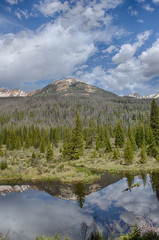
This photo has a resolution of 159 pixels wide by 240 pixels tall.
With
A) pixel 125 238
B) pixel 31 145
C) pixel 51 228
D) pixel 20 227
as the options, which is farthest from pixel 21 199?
pixel 31 145

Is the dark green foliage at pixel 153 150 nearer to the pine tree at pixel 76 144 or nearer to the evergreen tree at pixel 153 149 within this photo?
the evergreen tree at pixel 153 149

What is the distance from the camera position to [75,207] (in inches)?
651

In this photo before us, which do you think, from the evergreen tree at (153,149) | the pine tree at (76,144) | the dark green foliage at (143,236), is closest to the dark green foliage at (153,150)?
the evergreen tree at (153,149)

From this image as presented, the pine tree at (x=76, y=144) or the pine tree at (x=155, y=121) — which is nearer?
the pine tree at (x=76, y=144)

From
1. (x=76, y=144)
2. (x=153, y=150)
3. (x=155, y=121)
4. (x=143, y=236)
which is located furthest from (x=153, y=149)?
(x=143, y=236)

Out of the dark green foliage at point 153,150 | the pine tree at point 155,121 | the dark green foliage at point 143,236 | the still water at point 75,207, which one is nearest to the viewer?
the dark green foliage at point 143,236

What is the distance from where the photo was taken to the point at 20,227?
43.8ft

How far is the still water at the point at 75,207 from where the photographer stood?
41.7 ft

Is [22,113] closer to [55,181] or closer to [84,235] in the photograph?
[55,181]

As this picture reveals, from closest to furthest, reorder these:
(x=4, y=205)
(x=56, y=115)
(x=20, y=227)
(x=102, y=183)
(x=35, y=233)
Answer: (x=35, y=233)
(x=20, y=227)
(x=4, y=205)
(x=102, y=183)
(x=56, y=115)

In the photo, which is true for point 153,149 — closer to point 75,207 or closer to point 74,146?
point 74,146

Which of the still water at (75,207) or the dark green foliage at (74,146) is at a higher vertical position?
the dark green foliage at (74,146)

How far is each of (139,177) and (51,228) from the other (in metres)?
17.4

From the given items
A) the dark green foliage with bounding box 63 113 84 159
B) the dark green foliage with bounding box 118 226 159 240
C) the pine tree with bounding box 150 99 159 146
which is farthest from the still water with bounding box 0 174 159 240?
the pine tree with bounding box 150 99 159 146
